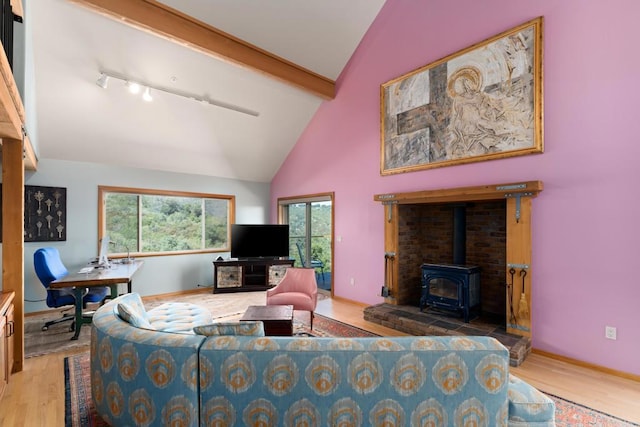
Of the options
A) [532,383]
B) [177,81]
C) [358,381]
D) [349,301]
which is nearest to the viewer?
[358,381]

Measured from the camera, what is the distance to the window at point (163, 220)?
17.5 feet

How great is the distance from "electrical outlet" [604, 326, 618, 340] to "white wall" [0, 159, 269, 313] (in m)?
6.05

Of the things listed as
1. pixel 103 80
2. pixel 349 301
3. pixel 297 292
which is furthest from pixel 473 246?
pixel 103 80

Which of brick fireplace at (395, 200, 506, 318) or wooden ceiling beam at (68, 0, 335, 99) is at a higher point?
wooden ceiling beam at (68, 0, 335, 99)

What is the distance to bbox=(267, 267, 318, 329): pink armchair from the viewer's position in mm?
3869

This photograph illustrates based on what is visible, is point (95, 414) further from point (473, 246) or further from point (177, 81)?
point (473, 246)

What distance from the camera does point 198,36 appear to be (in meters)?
3.81

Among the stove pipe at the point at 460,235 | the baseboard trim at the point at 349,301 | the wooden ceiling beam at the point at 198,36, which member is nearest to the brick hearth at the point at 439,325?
the baseboard trim at the point at 349,301

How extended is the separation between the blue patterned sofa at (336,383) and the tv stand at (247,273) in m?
4.27

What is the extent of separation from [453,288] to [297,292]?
2.07 meters

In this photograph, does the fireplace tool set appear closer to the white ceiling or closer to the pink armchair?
the pink armchair

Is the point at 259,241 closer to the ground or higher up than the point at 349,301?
higher up

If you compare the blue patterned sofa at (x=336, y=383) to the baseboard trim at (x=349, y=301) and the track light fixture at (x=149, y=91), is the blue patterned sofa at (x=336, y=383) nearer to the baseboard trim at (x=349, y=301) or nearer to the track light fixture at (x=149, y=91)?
the baseboard trim at (x=349, y=301)

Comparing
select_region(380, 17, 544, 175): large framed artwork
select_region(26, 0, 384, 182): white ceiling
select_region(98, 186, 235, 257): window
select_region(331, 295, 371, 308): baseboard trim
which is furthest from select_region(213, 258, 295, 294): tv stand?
select_region(380, 17, 544, 175): large framed artwork
